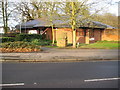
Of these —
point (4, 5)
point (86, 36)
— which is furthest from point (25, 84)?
point (4, 5)

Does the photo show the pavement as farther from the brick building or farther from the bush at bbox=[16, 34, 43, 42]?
the brick building

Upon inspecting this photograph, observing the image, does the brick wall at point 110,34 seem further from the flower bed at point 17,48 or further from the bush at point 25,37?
the flower bed at point 17,48

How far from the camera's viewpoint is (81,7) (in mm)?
15742

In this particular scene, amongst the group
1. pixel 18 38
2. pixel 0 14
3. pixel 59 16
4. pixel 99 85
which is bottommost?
pixel 99 85

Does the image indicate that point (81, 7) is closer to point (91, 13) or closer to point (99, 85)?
point (91, 13)

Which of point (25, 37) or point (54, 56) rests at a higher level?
point (25, 37)

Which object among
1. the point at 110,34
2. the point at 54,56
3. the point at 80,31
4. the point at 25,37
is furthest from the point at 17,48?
the point at 110,34

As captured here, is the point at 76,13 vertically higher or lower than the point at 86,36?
higher

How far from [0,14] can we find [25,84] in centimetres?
2910

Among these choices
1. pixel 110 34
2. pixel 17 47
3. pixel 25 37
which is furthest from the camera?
pixel 110 34

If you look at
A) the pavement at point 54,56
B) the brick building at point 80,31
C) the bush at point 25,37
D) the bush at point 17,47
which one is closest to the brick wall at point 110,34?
the brick building at point 80,31

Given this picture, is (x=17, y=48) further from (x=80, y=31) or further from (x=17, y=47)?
(x=80, y=31)

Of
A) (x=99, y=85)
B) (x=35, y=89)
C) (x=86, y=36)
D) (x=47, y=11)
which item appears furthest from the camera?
(x=86, y=36)

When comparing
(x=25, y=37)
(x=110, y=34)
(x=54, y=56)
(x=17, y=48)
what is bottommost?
(x=54, y=56)
